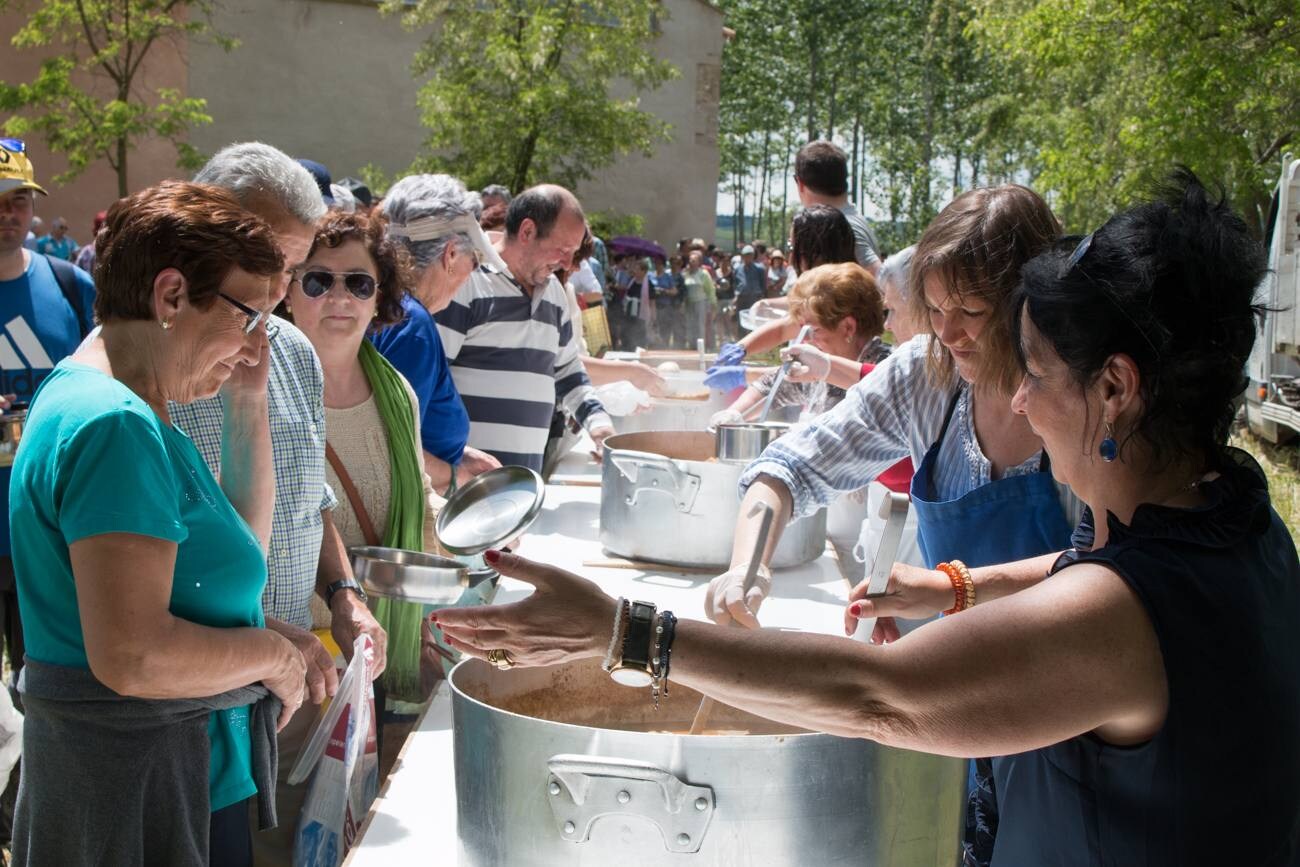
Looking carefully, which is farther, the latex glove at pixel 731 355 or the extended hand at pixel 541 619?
the latex glove at pixel 731 355

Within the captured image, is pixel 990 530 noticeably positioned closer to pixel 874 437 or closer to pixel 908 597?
pixel 908 597

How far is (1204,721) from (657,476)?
1.77 meters

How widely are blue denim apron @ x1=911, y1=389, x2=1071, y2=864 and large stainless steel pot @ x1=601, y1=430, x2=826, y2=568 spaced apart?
3.26ft

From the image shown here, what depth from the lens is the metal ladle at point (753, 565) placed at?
1523 millimetres

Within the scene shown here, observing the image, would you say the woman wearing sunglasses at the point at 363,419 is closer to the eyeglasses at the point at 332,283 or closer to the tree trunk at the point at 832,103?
the eyeglasses at the point at 332,283

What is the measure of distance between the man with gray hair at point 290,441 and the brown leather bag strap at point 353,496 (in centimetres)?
21

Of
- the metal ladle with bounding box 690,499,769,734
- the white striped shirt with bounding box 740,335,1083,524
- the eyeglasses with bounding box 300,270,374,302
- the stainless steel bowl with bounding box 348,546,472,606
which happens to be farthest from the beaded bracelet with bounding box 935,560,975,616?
the eyeglasses with bounding box 300,270,374,302

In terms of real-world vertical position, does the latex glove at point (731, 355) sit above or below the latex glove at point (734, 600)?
above

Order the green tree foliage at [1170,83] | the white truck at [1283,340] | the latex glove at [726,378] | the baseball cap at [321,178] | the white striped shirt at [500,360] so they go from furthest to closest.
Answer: the green tree foliage at [1170,83]
the white truck at [1283,340]
the latex glove at [726,378]
the white striped shirt at [500,360]
the baseball cap at [321,178]

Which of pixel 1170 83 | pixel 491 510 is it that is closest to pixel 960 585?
pixel 491 510

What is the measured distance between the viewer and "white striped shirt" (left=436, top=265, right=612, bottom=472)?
3.26 meters

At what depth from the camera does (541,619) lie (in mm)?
1061

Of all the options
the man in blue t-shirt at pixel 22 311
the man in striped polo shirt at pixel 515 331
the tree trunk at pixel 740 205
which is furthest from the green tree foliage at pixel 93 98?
Answer: the tree trunk at pixel 740 205

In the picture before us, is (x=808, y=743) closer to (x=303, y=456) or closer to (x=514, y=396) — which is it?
(x=303, y=456)
